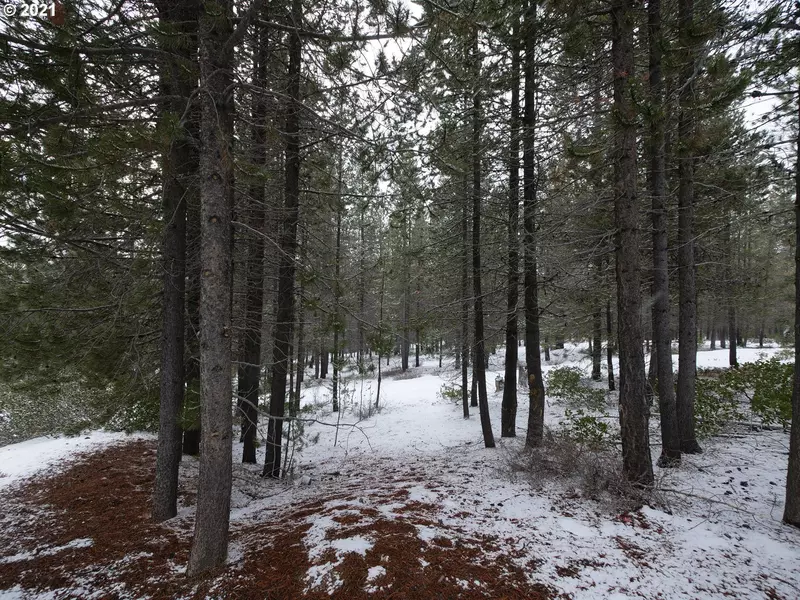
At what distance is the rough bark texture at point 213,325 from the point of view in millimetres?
3516

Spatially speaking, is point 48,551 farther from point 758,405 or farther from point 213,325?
point 758,405

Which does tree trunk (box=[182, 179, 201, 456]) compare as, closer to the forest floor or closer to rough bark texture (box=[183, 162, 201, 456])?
rough bark texture (box=[183, 162, 201, 456])

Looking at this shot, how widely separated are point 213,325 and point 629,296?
16.6 feet

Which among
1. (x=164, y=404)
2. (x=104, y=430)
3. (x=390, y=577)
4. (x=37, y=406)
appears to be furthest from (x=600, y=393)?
(x=37, y=406)

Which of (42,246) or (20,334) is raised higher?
(42,246)

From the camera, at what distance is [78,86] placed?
3.45 metres

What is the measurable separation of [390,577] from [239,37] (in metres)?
Answer: 4.98

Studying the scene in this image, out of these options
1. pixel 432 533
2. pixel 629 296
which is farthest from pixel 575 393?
pixel 432 533

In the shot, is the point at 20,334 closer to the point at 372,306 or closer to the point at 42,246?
the point at 42,246

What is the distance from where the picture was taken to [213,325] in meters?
3.55

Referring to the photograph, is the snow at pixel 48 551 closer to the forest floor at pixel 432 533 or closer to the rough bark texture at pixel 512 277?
the forest floor at pixel 432 533

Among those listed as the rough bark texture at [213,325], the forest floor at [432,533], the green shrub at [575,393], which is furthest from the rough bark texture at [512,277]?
the rough bark texture at [213,325]

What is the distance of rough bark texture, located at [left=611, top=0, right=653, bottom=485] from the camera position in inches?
188

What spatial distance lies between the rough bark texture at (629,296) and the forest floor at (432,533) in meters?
0.43
